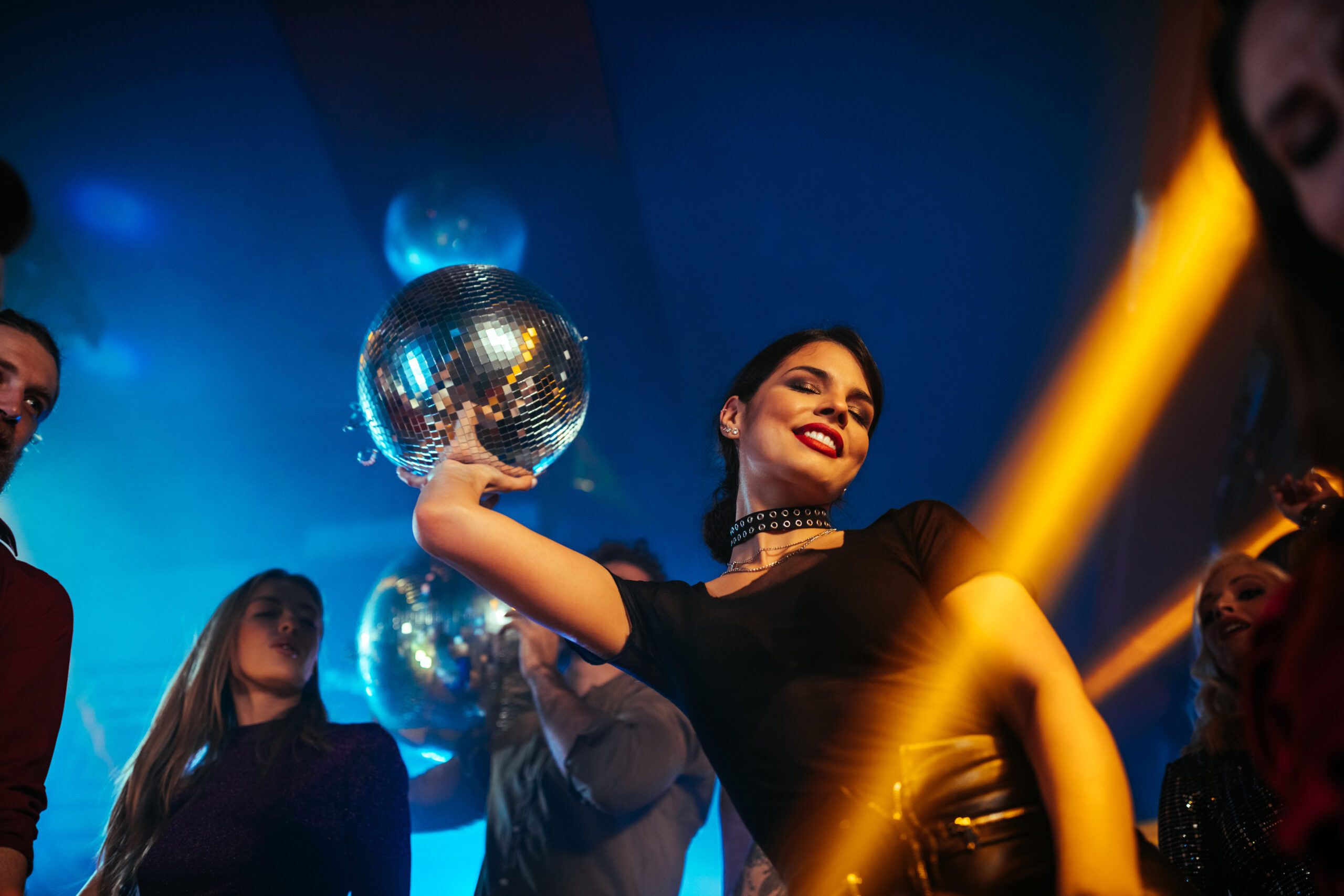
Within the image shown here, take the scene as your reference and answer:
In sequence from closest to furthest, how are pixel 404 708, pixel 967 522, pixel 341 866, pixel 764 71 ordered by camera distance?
pixel 967 522 < pixel 341 866 < pixel 404 708 < pixel 764 71

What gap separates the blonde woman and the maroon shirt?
2.59 metres

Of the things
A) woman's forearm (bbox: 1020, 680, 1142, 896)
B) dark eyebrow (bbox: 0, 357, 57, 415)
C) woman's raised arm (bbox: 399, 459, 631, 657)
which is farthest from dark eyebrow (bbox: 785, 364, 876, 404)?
dark eyebrow (bbox: 0, 357, 57, 415)

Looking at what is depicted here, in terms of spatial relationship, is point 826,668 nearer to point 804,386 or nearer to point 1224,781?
point 804,386

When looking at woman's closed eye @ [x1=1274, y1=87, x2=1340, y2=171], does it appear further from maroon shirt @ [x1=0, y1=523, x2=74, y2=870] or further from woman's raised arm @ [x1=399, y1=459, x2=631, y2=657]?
maroon shirt @ [x1=0, y1=523, x2=74, y2=870]

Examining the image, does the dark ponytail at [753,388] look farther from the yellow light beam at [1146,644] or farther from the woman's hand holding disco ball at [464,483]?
the yellow light beam at [1146,644]

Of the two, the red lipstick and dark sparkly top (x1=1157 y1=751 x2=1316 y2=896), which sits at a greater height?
the red lipstick

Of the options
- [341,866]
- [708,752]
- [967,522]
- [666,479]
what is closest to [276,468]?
[666,479]

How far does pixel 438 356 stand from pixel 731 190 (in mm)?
2696

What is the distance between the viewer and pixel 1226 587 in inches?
103

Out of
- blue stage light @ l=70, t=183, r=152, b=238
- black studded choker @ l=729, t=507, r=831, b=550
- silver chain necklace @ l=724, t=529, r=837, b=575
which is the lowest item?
silver chain necklace @ l=724, t=529, r=837, b=575

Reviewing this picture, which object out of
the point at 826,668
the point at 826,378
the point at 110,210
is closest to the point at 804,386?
the point at 826,378

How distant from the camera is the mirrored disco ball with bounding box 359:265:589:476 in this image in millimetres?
1830

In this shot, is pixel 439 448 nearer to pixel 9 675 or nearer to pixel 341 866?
pixel 9 675

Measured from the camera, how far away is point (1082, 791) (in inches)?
48.1
